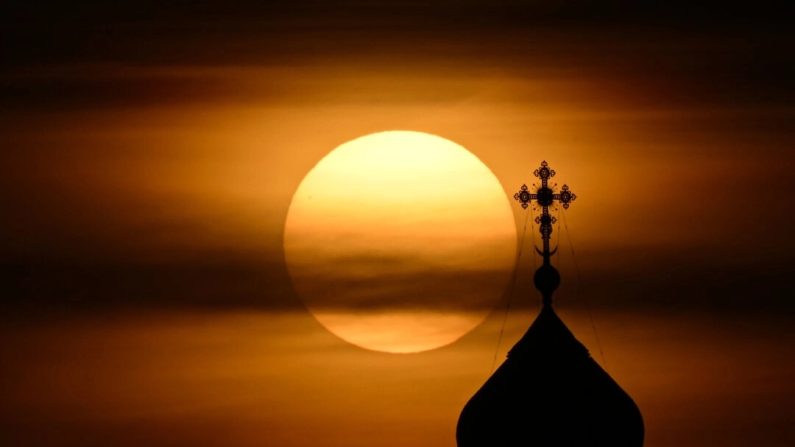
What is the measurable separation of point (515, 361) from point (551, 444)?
92.6 inches

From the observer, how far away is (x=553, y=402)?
10256cm

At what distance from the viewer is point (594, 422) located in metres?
102

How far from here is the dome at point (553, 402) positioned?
10238cm

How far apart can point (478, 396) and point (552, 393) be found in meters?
2.18

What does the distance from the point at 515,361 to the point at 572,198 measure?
453 centimetres

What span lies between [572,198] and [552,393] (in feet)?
16.3

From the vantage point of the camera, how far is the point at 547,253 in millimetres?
103500

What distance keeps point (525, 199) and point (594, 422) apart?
5949 millimetres

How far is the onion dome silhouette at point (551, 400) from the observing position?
4031 inches

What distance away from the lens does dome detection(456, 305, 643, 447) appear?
10238cm

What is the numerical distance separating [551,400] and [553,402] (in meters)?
0.07

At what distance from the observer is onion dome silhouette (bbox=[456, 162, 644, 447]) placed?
102 meters

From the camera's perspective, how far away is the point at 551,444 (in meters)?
102

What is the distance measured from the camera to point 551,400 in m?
103
